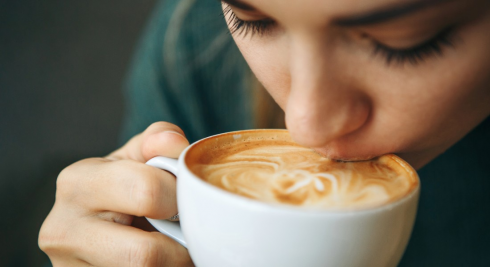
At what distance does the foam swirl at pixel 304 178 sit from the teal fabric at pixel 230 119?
22.8 inches

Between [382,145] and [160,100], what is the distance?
2.56 feet

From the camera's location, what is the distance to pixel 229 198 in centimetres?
40

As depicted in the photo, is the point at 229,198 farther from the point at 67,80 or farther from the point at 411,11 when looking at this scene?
the point at 67,80

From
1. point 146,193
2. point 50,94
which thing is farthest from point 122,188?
point 50,94

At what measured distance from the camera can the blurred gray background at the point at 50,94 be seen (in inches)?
63.8

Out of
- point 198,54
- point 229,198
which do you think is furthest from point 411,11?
point 198,54

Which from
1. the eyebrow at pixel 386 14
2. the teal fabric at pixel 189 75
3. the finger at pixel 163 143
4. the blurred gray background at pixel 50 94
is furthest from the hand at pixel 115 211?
the blurred gray background at pixel 50 94

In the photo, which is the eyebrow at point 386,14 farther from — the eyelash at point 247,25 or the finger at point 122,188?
the finger at point 122,188

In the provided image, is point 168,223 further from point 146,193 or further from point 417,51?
point 417,51

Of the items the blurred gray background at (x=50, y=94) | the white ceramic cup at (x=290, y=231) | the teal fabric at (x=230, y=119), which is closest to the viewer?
the white ceramic cup at (x=290, y=231)

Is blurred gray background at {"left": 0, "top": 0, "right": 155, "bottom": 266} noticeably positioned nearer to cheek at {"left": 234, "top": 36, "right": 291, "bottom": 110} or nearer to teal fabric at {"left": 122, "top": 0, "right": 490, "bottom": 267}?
teal fabric at {"left": 122, "top": 0, "right": 490, "bottom": 267}

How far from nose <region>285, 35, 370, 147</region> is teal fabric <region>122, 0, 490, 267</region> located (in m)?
0.69

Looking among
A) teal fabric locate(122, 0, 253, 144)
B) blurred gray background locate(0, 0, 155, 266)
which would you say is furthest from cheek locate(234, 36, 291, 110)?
blurred gray background locate(0, 0, 155, 266)

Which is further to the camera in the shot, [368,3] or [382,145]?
[382,145]
